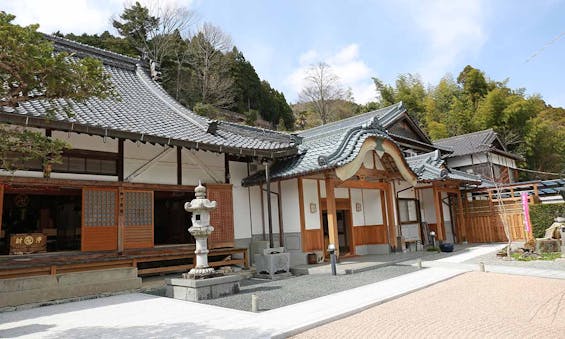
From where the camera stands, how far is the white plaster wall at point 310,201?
42.3 feet

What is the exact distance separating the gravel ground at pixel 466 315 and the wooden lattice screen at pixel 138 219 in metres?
6.33

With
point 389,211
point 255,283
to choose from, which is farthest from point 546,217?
point 255,283

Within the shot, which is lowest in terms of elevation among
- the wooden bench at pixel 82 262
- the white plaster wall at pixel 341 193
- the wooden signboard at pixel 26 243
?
the wooden bench at pixel 82 262

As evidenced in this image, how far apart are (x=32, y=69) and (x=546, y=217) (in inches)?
834

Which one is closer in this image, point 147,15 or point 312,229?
point 312,229

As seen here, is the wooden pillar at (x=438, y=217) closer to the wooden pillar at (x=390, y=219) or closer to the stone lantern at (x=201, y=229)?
the wooden pillar at (x=390, y=219)

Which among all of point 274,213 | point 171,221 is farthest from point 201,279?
point 171,221

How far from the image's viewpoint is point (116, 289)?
9172 mm

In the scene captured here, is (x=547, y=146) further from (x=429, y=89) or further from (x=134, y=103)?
(x=134, y=103)

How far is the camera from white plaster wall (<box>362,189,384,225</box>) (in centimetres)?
1579

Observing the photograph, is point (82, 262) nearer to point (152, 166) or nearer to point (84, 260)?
point (84, 260)

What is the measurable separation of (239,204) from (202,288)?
5.05 metres

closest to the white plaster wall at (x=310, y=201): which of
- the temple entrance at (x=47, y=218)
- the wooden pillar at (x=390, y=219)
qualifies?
the wooden pillar at (x=390, y=219)

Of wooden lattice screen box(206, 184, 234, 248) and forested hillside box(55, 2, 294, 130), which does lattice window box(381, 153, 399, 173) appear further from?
forested hillside box(55, 2, 294, 130)
